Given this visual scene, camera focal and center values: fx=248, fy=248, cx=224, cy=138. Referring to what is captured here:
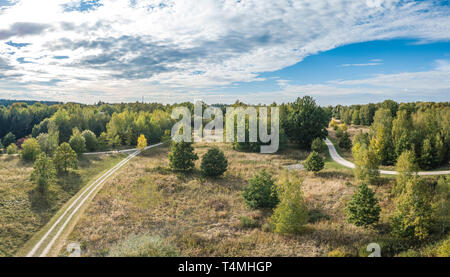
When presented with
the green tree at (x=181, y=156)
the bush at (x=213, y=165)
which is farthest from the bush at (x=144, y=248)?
the green tree at (x=181, y=156)

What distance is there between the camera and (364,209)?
2186 centimetres

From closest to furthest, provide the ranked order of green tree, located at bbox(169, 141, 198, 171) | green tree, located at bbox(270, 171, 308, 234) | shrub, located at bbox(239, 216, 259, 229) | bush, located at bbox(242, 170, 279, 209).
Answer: green tree, located at bbox(270, 171, 308, 234)
shrub, located at bbox(239, 216, 259, 229)
bush, located at bbox(242, 170, 279, 209)
green tree, located at bbox(169, 141, 198, 171)

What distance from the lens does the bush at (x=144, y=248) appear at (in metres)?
17.6

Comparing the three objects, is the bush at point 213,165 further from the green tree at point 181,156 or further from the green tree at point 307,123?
the green tree at point 307,123

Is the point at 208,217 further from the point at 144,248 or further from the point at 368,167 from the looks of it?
the point at 368,167

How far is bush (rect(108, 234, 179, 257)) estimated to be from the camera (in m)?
17.6

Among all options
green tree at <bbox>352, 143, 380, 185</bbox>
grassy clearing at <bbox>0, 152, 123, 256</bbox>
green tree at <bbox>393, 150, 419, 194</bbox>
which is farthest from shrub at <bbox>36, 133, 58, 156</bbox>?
green tree at <bbox>393, 150, 419, 194</bbox>

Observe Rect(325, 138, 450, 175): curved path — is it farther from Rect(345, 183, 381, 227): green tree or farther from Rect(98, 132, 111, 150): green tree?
Rect(98, 132, 111, 150): green tree

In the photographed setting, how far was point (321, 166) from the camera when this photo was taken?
37594 millimetres

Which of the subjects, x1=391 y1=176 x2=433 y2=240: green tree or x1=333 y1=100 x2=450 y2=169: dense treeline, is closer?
x1=391 y1=176 x2=433 y2=240: green tree

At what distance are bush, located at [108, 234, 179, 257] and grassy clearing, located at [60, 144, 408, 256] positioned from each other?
409 millimetres
